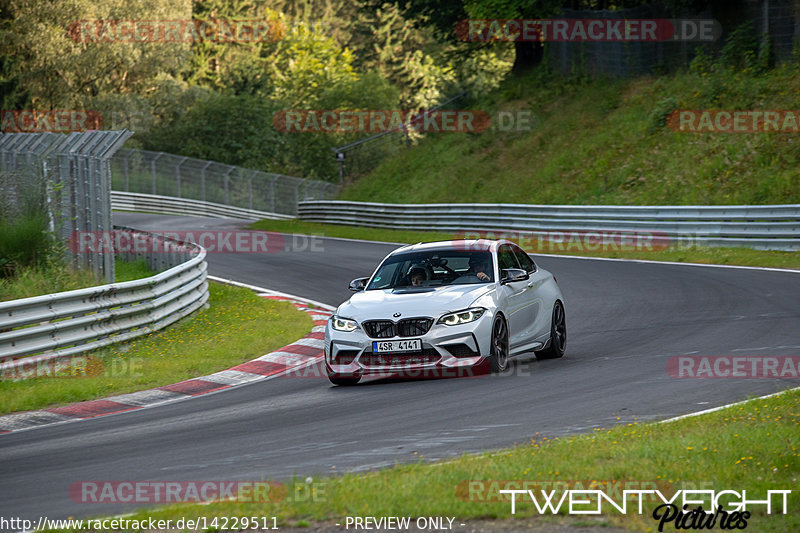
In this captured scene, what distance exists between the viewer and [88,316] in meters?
13.6

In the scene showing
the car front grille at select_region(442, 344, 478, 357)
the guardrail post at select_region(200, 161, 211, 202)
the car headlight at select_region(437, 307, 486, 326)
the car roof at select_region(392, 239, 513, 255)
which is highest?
the car roof at select_region(392, 239, 513, 255)

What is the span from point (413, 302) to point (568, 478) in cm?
509

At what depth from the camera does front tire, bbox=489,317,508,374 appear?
10859 mm

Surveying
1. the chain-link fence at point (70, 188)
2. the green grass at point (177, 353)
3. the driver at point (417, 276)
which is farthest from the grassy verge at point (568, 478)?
the chain-link fence at point (70, 188)

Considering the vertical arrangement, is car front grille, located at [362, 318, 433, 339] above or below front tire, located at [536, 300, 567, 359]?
above

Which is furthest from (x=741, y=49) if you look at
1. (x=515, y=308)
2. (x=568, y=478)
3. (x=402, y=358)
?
(x=568, y=478)

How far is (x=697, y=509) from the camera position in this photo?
210 inches

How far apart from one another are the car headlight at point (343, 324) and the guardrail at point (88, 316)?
382cm

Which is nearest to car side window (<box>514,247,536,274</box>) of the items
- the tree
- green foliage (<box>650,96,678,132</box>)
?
green foliage (<box>650,96,678,132</box>)

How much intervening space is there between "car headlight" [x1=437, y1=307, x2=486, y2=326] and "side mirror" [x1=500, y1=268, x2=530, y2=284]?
93cm

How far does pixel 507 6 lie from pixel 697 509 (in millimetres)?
34256

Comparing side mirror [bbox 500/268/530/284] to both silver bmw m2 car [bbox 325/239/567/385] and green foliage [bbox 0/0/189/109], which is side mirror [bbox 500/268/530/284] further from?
green foliage [bbox 0/0/189/109]

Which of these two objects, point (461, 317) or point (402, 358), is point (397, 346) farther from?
point (461, 317)

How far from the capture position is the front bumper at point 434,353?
1063 cm
